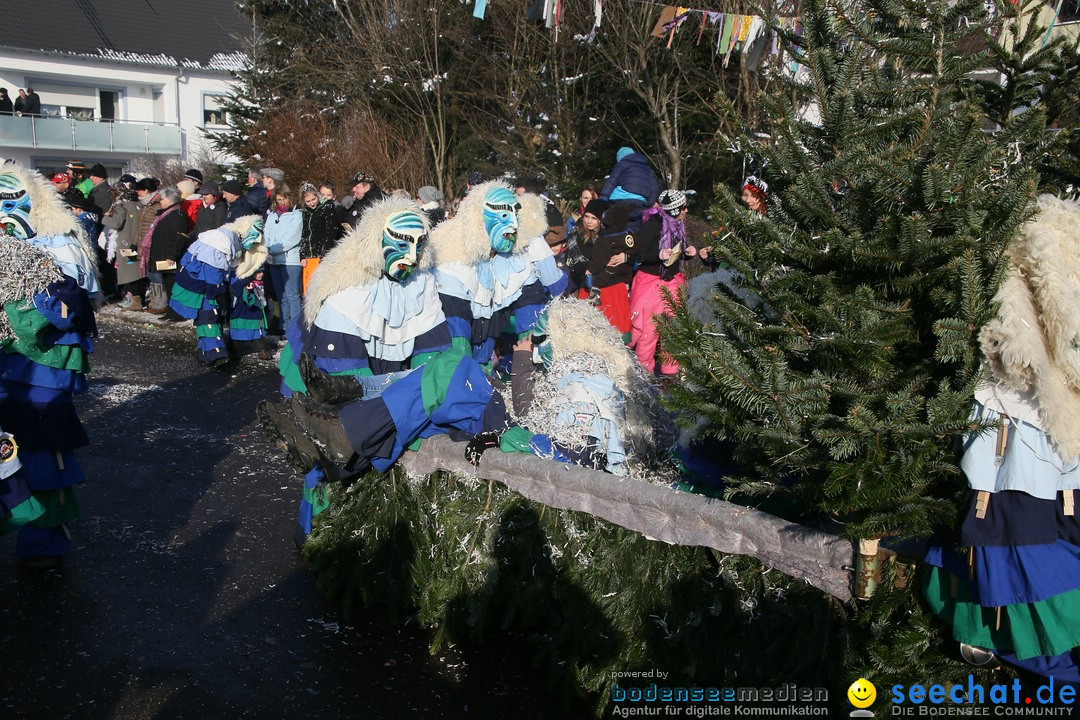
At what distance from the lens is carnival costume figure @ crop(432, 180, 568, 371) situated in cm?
589

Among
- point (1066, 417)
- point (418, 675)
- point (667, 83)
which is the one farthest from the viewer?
point (667, 83)

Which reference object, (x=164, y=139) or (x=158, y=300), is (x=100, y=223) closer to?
(x=158, y=300)

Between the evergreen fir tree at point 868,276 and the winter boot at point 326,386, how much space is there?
6.44ft

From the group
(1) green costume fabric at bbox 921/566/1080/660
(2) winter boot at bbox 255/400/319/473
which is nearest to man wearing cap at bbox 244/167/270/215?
(2) winter boot at bbox 255/400/319/473

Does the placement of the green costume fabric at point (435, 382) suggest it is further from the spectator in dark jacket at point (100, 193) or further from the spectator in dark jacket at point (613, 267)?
the spectator in dark jacket at point (100, 193)

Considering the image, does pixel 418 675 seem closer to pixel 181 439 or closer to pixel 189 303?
pixel 181 439

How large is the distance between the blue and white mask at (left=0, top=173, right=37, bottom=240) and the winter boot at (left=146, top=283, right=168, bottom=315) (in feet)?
29.0

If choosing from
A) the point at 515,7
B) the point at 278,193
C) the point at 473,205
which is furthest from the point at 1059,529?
the point at 515,7

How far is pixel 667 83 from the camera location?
1428 cm

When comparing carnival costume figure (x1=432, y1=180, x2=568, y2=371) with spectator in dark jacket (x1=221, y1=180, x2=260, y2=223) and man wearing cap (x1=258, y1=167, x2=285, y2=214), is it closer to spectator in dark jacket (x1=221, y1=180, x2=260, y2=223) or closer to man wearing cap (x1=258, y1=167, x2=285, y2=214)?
man wearing cap (x1=258, y1=167, x2=285, y2=214)

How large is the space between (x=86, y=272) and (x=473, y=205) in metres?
2.43

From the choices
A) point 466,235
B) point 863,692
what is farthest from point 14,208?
point 863,692

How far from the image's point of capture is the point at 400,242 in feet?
16.2

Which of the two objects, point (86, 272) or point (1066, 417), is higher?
point (86, 272)
